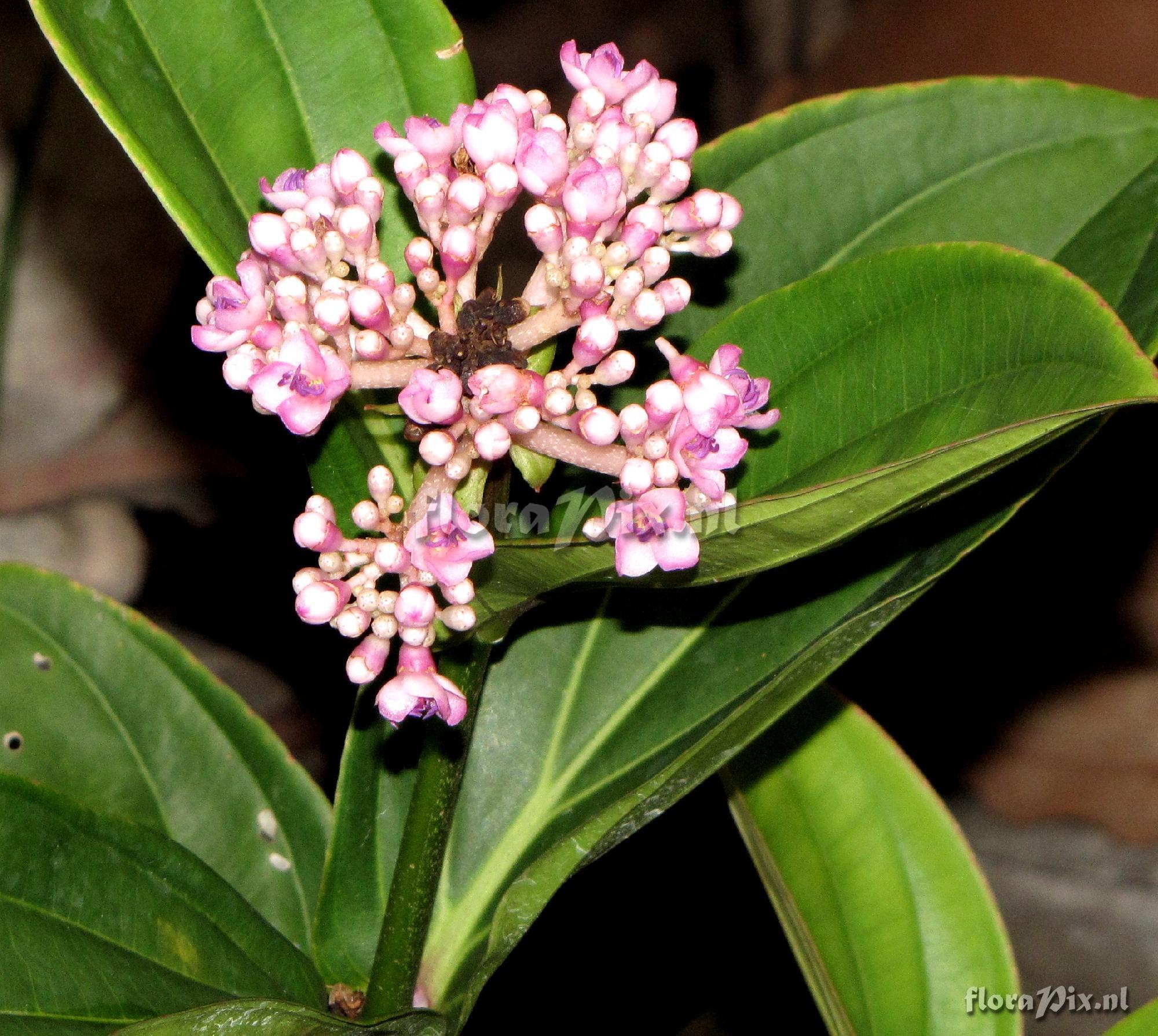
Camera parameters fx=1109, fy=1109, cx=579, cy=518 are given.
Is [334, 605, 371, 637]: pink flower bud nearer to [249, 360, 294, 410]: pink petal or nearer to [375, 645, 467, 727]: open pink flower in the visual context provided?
[375, 645, 467, 727]: open pink flower

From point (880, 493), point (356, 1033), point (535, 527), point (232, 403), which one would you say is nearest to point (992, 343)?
point (880, 493)

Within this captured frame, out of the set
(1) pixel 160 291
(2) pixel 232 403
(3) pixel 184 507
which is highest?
(1) pixel 160 291

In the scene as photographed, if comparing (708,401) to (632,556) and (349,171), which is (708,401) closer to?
(632,556)

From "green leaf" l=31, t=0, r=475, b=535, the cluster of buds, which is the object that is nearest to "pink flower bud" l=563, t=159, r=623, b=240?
the cluster of buds

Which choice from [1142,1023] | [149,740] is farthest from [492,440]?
[1142,1023]

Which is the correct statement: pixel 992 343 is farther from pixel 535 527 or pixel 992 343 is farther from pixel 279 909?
pixel 279 909
